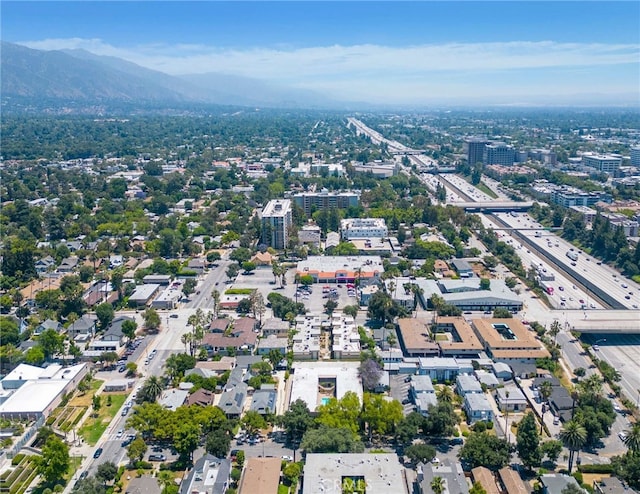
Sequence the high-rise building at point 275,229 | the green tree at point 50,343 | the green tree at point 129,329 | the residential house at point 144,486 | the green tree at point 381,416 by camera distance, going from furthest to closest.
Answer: the high-rise building at point 275,229 < the green tree at point 129,329 < the green tree at point 50,343 < the green tree at point 381,416 < the residential house at point 144,486

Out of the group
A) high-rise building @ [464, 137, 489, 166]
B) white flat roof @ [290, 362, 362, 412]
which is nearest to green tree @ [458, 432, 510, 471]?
white flat roof @ [290, 362, 362, 412]

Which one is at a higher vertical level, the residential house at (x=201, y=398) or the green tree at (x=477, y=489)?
the green tree at (x=477, y=489)

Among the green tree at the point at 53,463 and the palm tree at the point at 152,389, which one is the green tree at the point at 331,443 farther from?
the green tree at the point at 53,463

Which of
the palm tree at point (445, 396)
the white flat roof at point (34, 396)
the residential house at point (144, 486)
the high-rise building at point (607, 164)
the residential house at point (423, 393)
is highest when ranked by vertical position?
the high-rise building at point (607, 164)

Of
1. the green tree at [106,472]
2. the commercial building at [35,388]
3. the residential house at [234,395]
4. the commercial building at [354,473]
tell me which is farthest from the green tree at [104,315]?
the commercial building at [354,473]

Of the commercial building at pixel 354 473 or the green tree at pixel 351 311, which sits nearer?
the commercial building at pixel 354 473

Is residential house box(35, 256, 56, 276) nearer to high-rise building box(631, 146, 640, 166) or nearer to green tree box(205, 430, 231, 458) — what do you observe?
green tree box(205, 430, 231, 458)

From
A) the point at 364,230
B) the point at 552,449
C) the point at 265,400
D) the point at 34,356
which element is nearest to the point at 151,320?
the point at 34,356

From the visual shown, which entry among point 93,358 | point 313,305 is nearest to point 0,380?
point 93,358

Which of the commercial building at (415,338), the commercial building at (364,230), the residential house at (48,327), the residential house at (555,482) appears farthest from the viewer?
the commercial building at (364,230)
